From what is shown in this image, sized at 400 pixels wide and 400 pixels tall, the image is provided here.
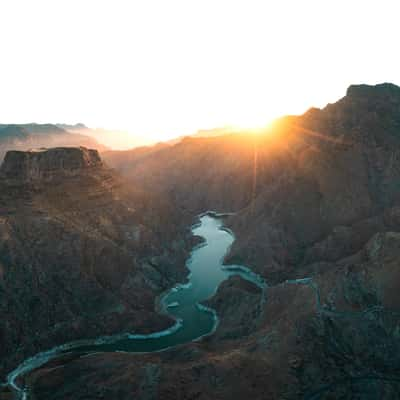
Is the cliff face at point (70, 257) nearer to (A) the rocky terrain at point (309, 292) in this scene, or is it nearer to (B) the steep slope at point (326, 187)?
(A) the rocky terrain at point (309, 292)

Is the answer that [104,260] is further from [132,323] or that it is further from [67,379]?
[67,379]

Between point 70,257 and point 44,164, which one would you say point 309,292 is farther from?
point 44,164

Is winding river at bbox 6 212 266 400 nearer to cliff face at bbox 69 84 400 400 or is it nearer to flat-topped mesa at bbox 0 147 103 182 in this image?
cliff face at bbox 69 84 400 400

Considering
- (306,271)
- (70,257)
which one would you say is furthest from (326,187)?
(70,257)

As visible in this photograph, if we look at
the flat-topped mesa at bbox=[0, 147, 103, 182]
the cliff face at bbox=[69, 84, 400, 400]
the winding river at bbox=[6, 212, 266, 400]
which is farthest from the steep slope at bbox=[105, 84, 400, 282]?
the flat-topped mesa at bbox=[0, 147, 103, 182]

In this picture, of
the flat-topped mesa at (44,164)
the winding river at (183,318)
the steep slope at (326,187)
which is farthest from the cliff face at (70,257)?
the steep slope at (326,187)
